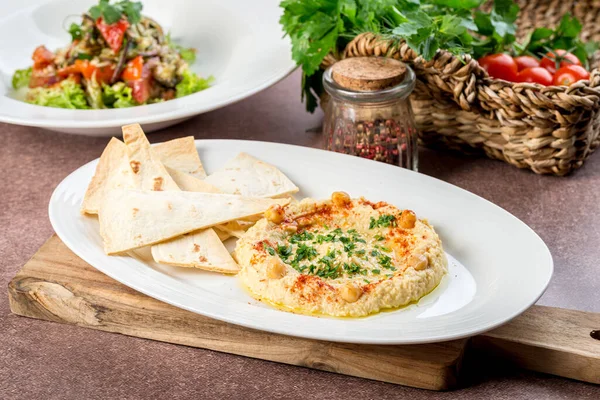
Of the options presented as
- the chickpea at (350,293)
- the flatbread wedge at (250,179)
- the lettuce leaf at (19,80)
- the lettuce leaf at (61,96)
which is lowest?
the lettuce leaf at (19,80)

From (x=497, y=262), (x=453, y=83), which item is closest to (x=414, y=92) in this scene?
(x=453, y=83)

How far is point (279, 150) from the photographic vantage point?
309 centimetres

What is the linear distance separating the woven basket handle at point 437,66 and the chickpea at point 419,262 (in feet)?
3.13

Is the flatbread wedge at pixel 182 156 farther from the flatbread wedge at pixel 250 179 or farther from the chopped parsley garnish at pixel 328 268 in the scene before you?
the chopped parsley garnish at pixel 328 268

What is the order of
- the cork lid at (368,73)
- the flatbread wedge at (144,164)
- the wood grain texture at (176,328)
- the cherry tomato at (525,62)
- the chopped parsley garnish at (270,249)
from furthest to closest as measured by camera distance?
the cherry tomato at (525,62), the cork lid at (368,73), the flatbread wedge at (144,164), the chopped parsley garnish at (270,249), the wood grain texture at (176,328)

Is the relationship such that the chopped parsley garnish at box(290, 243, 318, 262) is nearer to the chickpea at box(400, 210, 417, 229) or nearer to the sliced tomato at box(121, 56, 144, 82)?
the chickpea at box(400, 210, 417, 229)

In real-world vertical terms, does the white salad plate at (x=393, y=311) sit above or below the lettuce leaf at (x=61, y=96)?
above

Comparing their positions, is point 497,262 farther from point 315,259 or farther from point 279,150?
point 279,150

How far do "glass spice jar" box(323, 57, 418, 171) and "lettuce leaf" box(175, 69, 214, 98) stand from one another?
96 centimetres

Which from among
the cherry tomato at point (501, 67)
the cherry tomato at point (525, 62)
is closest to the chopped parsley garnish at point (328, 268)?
the cherry tomato at point (501, 67)

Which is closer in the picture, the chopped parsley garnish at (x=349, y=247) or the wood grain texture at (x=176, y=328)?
the wood grain texture at (x=176, y=328)

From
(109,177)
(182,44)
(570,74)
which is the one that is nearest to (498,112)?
(570,74)

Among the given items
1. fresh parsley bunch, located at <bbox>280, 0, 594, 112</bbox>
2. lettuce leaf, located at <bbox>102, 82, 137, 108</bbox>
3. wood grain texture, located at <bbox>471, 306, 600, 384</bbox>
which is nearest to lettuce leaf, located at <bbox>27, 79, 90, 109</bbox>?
lettuce leaf, located at <bbox>102, 82, 137, 108</bbox>

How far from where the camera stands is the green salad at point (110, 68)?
12.5 feet
